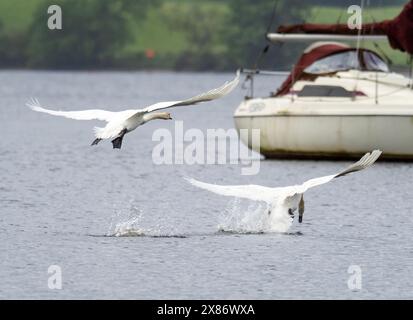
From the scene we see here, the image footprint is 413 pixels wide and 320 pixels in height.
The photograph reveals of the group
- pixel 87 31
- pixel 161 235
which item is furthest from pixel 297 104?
pixel 87 31

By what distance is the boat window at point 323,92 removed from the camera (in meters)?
37.7

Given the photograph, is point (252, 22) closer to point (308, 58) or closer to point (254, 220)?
point (308, 58)

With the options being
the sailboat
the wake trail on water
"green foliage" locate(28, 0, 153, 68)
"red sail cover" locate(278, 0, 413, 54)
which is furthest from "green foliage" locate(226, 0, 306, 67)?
the wake trail on water

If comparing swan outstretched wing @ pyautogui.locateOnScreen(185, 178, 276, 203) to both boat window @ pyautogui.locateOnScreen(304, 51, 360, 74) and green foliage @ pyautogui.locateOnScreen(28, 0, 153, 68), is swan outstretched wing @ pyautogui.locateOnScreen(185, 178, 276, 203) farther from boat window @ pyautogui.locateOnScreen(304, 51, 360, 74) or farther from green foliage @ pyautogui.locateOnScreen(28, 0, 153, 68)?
green foliage @ pyautogui.locateOnScreen(28, 0, 153, 68)

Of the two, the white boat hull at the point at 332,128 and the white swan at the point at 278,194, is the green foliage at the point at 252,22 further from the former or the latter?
the white swan at the point at 278,194

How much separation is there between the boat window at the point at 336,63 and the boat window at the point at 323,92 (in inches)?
35.2

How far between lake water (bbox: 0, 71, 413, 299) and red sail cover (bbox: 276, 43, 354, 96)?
1639 millimetres

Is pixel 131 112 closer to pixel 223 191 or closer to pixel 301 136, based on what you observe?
pixel 223 191

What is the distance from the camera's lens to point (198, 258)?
25.1 metres

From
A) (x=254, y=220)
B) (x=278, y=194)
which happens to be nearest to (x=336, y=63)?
(x=254, y=220)

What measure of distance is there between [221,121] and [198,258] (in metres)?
37.3

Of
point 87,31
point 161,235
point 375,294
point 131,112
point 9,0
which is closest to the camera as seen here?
point 375,294

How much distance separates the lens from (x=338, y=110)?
37.2 m

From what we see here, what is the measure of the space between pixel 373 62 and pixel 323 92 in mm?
2427
